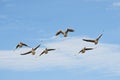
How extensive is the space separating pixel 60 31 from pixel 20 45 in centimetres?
1622

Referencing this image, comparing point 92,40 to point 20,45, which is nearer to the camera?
point 92,40

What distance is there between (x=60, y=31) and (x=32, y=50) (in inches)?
485

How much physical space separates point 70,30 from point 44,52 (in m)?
13.1

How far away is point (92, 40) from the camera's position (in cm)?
13075

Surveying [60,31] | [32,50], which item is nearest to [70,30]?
[60,31]

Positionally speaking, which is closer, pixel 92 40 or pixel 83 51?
pixel 92 40

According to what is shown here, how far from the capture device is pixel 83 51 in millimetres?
139125

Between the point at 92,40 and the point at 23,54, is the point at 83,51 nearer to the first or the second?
the point at 92,40

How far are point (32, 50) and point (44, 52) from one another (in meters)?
4.53

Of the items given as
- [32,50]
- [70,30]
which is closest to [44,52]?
[32,50]

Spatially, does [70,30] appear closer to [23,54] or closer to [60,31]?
[60,31]

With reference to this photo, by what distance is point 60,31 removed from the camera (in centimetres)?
13662

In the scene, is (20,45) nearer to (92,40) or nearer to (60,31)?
(60,31)

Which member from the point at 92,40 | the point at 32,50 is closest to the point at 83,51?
the point at 92,40
